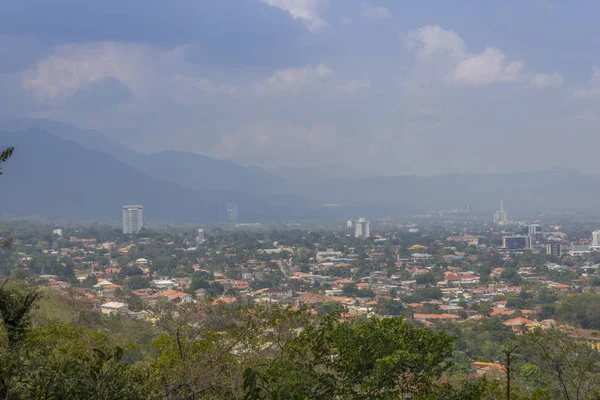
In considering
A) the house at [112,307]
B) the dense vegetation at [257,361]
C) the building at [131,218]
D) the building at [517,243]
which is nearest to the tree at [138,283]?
the house at [112,307]

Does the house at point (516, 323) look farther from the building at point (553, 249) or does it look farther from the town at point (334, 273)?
the building at point (553, 249)

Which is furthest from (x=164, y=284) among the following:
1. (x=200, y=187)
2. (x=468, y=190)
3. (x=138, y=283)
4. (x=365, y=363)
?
(x=468, y=190)

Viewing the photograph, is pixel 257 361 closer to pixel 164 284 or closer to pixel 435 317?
pixel 435 317

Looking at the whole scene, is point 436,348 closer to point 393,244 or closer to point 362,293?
point 362,293

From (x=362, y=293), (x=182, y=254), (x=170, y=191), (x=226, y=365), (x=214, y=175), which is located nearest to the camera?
(x=226, y=365)

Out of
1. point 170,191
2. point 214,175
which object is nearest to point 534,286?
point 170,191

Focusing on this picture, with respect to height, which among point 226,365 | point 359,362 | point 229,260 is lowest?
point 229,260
